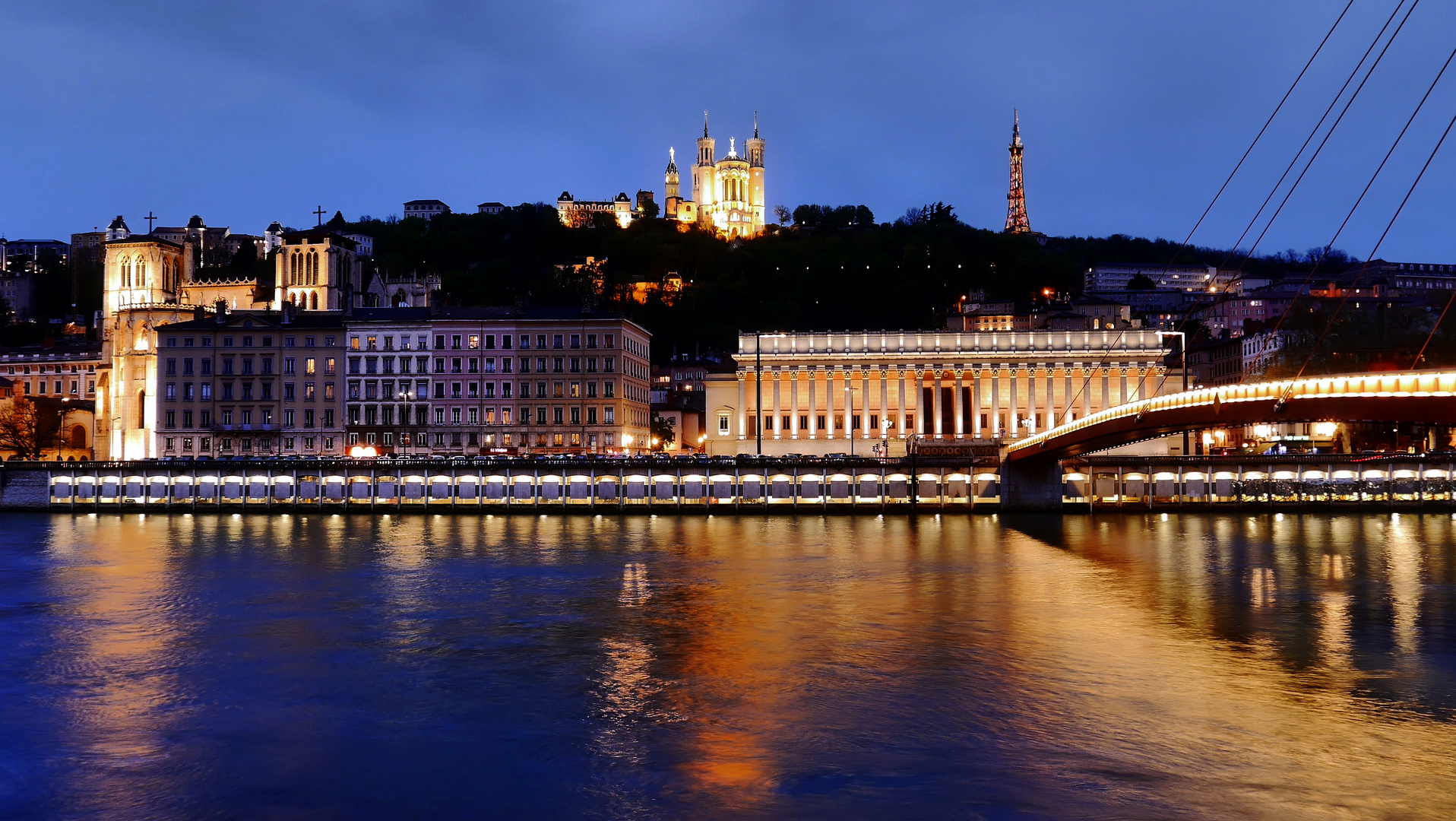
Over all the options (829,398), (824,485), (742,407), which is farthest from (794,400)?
(824,485)

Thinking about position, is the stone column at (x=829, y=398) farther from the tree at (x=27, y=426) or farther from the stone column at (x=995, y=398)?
the tree at (x=27, y=426)

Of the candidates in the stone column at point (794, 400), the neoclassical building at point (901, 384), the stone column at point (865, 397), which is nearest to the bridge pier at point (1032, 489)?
the neoclassical building at point (901, 384)

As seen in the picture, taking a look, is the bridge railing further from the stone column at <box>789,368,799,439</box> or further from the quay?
the stone column at <box>789,368,799,439</box>

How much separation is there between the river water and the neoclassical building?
210 ft

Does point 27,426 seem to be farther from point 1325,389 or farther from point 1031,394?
point 1325,389

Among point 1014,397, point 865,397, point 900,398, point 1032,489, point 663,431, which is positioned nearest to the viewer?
point 1032,489

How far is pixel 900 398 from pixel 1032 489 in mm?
36779

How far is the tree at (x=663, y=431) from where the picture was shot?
128 m

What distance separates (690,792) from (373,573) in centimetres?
3075

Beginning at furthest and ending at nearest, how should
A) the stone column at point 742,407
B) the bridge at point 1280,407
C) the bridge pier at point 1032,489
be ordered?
the stone column at point 742,407
the bridge pier at point 1032,489
the bridge at point 1280,407

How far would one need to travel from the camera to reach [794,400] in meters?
116

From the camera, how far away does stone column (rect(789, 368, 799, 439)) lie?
382 feet

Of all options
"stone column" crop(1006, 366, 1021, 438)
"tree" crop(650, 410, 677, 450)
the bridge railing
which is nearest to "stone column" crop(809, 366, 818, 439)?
"tree" crop(650, 410, 677, 450)

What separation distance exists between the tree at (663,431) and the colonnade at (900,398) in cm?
1345
